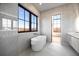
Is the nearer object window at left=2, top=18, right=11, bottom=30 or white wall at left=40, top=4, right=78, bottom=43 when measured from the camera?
window at left=2, top=18, right=11, bottom=30

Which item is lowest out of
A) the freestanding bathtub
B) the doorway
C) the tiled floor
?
the tiled floor

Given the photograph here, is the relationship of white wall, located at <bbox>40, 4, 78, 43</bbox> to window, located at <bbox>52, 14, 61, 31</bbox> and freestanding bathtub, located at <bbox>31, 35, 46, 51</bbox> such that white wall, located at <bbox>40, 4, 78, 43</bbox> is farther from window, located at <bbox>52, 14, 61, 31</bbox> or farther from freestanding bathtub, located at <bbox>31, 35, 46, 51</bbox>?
freestanding bathtub, located at <bbox>31, 35, 46, 51</bbox>

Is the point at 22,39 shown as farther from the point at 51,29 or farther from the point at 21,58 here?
the point at 51,29

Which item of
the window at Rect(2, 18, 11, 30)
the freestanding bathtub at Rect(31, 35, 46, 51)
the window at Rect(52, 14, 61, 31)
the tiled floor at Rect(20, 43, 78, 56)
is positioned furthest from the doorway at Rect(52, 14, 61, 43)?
the window at Rect(2, 18, 11, 30)

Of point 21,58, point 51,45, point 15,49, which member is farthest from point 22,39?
point 51,45

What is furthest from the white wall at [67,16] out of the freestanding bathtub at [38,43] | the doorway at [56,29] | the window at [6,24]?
the window at [6,24]

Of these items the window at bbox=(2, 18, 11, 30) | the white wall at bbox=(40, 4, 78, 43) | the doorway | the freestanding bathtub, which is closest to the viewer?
the window at bbox=(2, 18, 11, 30)

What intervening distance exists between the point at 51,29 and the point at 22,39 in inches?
40.0

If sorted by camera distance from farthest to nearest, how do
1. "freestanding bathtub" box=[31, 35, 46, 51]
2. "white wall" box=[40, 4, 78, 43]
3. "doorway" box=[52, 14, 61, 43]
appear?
"freestanding bathtub" box=[31, 35, 46, 51], "doorway" box=[52, 14, 61, 43], "white wall" box=[40, 4, 78, 43]

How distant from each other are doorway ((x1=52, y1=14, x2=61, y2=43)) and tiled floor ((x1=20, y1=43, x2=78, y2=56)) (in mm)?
172

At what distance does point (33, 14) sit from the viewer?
3213 millimetres

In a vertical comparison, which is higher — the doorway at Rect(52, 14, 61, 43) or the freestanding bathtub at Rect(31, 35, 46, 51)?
the doorway at Rect(52, 14, 61, 43)

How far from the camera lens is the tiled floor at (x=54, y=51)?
6.95ft

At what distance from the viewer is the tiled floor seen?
2.12 meters
